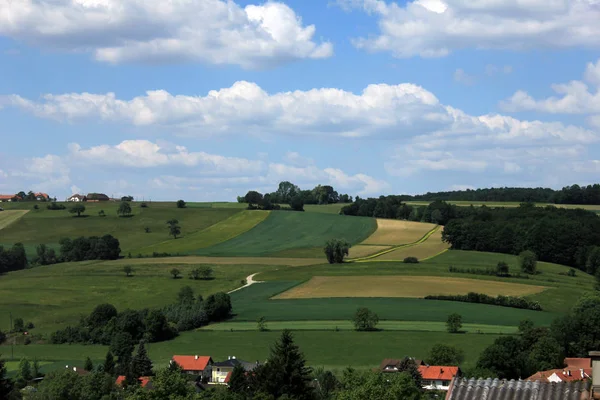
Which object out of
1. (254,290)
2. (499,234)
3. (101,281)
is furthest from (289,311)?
(499,234)

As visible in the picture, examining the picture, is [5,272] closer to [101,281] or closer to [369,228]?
[101,281]

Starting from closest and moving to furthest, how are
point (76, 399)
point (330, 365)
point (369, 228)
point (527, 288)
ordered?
point (76, 399) → point (330, 365) → point (527, 288) → point (369, 228)

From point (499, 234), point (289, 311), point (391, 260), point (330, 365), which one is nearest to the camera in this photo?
point (330, 365)

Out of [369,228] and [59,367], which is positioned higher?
[369,228]

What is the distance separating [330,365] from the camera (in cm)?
8450

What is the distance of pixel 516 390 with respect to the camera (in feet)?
50.0

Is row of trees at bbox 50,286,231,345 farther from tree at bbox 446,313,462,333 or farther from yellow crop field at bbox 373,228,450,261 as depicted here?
yellow crop field at bbox 373,228,450,261

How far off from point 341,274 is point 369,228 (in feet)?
171

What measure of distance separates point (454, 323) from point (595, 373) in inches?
3454

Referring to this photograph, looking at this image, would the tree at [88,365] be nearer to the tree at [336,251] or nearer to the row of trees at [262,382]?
the row of trees at [262,382]

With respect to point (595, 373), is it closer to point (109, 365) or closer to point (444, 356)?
point (444, 356)

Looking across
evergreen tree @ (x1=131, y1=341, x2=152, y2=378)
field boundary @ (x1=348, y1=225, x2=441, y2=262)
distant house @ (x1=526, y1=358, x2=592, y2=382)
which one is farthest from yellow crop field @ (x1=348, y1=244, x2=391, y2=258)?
evergreen tree @ (x1=131, y1=341, x2=152, y2=378)

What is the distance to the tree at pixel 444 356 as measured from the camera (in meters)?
87.3

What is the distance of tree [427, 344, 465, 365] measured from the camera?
8731 cm
